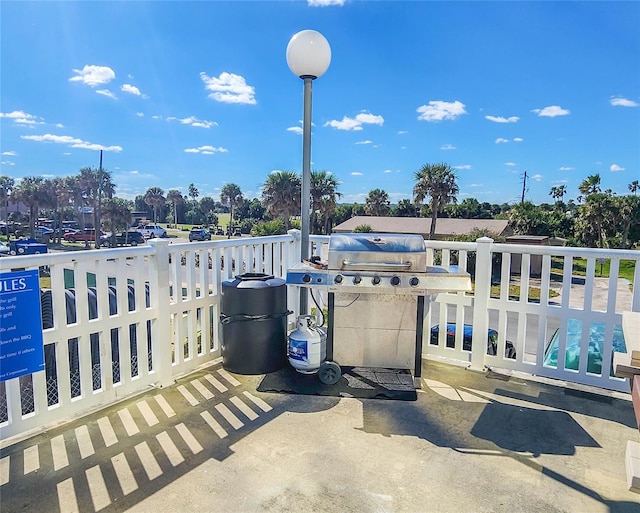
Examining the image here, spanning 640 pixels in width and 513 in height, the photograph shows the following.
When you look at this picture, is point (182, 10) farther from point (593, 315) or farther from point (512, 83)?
point (512, 83)

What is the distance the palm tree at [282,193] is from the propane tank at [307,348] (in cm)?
2659

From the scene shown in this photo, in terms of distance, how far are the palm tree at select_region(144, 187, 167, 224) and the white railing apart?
74650 millimetres

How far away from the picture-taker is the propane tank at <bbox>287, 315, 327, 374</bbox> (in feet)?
10.0

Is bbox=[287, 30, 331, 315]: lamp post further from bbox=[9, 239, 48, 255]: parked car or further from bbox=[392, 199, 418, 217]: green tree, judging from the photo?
bbox=[392, 199, 418, 217]: green tree

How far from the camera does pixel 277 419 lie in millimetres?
2463

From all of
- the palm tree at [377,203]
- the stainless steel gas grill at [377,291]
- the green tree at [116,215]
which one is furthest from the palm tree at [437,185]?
the green tree at [116,215]

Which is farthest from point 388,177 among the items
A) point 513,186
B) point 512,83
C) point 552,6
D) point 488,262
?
point 488,262

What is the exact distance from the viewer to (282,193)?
2989cm

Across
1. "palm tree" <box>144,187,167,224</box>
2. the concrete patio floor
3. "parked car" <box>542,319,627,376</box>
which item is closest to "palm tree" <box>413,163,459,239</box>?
"parked car" <box>542,319,627,376</box>

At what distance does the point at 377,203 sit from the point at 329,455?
41.6m

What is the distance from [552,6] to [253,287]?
5.47 meters

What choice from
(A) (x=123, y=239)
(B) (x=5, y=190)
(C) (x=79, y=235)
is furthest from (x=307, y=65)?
(B) (x=5, y=190)

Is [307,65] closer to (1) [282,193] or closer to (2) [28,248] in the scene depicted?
(2) [28,248]

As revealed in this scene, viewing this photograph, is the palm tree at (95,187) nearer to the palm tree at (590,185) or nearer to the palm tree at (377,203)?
the palm tree at (377,203)
